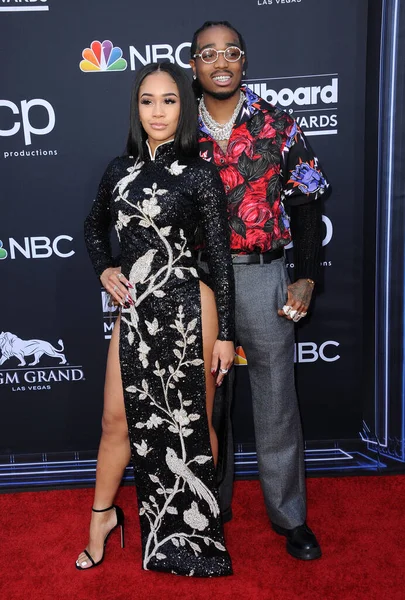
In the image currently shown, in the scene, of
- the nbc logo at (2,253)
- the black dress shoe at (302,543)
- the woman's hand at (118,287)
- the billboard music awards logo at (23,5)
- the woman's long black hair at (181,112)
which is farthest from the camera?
the nbc logo at (2,253)

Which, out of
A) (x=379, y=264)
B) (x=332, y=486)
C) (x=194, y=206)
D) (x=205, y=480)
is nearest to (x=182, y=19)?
(x=194, y=206)

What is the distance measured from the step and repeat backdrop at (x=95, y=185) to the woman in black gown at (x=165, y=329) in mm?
702

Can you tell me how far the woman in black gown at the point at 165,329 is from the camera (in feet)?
6.16

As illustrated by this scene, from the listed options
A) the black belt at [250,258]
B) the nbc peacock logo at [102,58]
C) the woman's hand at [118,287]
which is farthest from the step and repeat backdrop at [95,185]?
the woman's hand at [118,287]

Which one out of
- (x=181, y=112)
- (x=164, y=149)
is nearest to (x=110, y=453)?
(x=164, y=149)

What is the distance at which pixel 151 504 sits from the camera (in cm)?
212

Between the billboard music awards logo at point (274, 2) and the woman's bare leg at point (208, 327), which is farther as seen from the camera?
the billboard music awards logo at point (274, 2)

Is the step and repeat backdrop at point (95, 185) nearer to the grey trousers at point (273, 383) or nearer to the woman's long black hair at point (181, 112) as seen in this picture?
the grey trousers at point (273, 383)

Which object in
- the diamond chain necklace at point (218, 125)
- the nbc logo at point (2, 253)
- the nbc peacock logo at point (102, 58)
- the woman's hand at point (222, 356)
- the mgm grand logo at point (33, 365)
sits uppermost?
the nbc peacock logo at point (102, 58)

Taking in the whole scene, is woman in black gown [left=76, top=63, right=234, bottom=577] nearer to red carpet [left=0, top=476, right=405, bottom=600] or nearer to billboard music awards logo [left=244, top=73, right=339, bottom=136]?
red carpet [left=0, top=476, right=405, bottom=600]

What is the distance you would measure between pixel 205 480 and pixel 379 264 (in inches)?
51.5

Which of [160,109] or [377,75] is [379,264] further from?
[160,109]

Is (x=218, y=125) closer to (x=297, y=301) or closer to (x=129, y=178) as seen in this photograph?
(x=129, y=178)

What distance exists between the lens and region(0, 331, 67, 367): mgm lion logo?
113 inches
